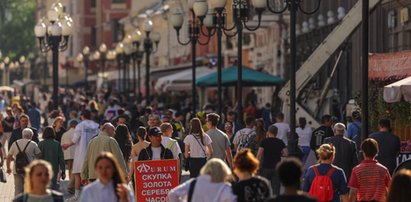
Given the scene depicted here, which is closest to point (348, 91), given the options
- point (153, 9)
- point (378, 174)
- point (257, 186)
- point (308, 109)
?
point (308, 109)

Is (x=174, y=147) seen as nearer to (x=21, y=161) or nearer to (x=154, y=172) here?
(x=154, y=172)

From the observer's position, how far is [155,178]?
2159 centimetres

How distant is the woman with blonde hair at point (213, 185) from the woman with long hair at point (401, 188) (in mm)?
1420

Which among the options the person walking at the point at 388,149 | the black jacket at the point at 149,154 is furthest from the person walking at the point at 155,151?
the person walking at the point at 388,149

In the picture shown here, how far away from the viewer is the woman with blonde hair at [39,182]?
13219 mm

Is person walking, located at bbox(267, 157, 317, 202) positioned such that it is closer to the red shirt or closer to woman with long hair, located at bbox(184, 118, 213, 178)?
the red shirt

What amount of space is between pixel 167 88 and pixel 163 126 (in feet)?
116

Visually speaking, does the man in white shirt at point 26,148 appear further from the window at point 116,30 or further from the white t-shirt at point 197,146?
the window at point 116,30

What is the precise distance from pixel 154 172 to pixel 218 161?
25.0 feet

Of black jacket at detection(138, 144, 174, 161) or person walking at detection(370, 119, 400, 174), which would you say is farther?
person walking at detection(370, 119, 400, 174)

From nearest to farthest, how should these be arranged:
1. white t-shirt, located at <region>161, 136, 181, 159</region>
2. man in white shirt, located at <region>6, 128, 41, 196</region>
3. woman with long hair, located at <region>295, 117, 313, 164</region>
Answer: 1. white t-shirt, located at <region>161, 136, 181, 159</region>
2. man in white shirt, located at <region>6, 128, 41, 196</region>
3. woman with long hair, located at <region>295, 117, 313, 164</region>

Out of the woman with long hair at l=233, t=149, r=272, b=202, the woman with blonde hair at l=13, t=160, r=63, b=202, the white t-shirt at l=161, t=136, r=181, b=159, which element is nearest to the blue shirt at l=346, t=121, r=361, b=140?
the white t-shirt at l=161, t=136, r=181, b=159

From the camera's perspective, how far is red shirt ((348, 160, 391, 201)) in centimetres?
1706

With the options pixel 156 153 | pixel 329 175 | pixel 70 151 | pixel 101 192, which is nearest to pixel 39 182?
pixel 101 192
